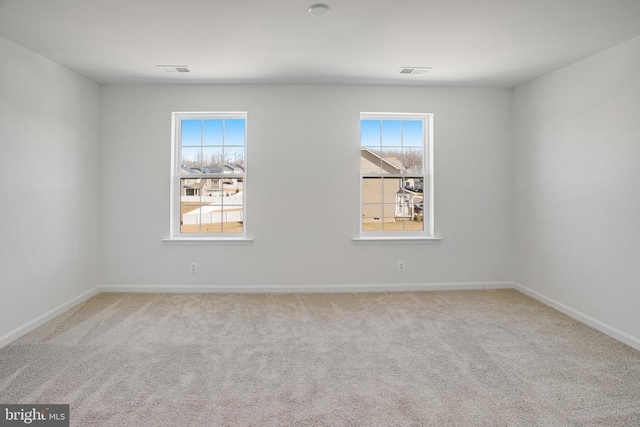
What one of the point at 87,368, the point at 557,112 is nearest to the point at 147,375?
the point at 87,368

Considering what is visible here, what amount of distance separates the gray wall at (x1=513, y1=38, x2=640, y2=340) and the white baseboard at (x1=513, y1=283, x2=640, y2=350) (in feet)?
0.13

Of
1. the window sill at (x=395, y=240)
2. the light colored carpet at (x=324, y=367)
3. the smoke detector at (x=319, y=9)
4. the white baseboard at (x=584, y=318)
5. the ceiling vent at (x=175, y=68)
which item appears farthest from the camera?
the window sill at (x=395, y=240)

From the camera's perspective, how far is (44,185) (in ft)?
11.6

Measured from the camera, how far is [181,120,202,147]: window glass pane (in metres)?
4.66

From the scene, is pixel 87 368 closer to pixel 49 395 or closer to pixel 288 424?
pixel 49 395

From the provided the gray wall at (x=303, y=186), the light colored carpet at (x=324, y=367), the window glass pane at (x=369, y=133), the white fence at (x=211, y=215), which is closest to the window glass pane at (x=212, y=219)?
the white fence at (x=211, y=215)

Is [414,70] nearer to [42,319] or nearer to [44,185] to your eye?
[44,185]

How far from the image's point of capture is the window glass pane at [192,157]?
15.3 ft

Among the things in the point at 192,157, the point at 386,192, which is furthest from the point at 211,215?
the point at 386,192

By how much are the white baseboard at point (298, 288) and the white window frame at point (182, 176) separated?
1.88 ft

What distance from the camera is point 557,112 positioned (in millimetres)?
3926

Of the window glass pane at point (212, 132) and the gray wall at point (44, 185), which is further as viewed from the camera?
the window glass pane at point (212, 132)

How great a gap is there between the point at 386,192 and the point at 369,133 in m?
0.76

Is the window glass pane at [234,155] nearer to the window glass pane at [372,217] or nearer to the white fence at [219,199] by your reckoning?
the white fence at [219,199]
